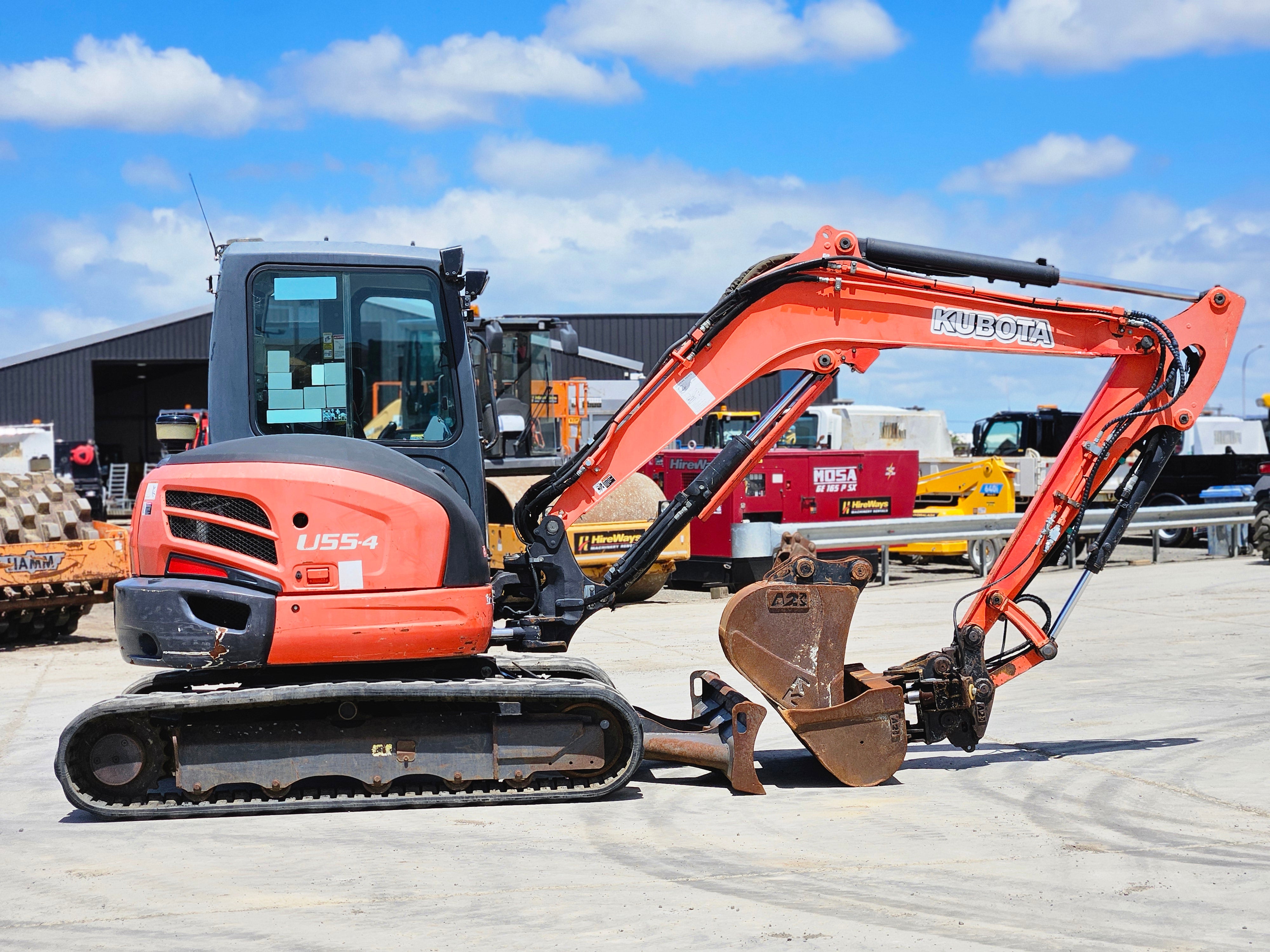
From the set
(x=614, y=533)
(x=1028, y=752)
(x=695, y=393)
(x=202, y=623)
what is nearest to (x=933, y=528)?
(x=614, y=533)

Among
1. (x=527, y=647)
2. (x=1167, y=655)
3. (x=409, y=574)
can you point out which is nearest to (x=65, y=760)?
(x=409, y=574)

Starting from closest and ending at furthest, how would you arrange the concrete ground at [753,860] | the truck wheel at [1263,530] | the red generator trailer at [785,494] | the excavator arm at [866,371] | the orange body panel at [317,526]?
1. the concrete ground at [753,860]
2. the orange body panel at [317,526]
3. the excavator arm at [866,371]
4. the red generator trailer at [785,494]
5. the truck wheel at [1263,530]

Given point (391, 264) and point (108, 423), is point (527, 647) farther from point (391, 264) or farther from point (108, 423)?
point (108, 423)

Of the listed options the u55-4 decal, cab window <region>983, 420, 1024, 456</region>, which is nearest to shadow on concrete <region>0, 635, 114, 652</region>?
the u55-4 decal

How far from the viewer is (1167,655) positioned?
11484 millimetres

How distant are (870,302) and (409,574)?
302 centimetres

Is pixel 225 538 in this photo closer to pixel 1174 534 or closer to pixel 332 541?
pixel 332 541

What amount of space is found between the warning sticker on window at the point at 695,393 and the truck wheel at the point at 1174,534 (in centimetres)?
1831

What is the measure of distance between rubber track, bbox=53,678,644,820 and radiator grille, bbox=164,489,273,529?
2.87ft

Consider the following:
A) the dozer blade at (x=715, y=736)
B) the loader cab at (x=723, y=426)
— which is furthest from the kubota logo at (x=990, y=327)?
the loader cab at (x=723, y=426)

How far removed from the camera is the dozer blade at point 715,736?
23.0 feet

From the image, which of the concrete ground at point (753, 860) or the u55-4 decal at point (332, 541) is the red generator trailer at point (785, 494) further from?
the u55-4 decal at point (332, 541)

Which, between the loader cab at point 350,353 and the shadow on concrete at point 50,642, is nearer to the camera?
the loader cab at point 350,353

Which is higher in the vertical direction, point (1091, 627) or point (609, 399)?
point (609, 399)
